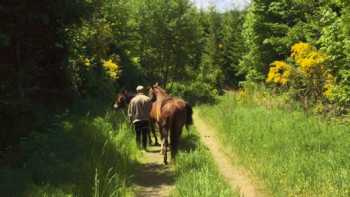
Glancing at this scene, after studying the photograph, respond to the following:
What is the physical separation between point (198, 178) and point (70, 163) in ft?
7.78

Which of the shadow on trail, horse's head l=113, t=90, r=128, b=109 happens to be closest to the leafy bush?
horse's head l=113, t=90, r=128, b=109

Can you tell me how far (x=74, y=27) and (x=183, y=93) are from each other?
802 inches

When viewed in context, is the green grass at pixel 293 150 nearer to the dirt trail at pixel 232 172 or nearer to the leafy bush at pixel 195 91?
the dirt trail at pixel 232 172

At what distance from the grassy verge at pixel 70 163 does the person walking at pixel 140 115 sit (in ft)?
2.37

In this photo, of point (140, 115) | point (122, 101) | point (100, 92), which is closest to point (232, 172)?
point (140, 115)

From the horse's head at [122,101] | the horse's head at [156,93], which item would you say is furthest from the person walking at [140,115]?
the horse's head at [122,101]

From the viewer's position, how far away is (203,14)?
52.1 m

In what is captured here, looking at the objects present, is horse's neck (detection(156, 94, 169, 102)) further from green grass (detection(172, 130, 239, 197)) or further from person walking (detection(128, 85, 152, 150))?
green grass (detection(172, 130, 239, 197))

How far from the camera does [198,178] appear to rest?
336 inches

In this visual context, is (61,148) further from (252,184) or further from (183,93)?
(183,93)

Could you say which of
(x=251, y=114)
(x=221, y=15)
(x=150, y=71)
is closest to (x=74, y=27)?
(x=251, y=114)

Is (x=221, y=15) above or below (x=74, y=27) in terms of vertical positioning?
above

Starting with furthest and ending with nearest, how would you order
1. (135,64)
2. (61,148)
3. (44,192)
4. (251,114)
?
1. (135,64)
2. (251,114)
3. (61,148)
4. (44,192)

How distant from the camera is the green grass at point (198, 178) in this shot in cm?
768
